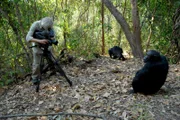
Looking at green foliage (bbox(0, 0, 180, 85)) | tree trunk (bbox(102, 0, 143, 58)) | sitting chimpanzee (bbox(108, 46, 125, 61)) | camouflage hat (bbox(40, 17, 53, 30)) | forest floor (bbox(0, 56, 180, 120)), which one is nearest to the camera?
forest floor (bbox(0, 56, 180, 120))

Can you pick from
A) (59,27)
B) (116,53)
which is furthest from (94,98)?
(59,27)

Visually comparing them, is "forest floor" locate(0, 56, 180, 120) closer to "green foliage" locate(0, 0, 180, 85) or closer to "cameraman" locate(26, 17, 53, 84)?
"cameraman" locate(26, 17, 53, 84)

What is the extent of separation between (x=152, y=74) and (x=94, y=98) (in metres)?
1.21

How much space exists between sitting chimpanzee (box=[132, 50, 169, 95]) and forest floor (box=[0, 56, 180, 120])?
165mm

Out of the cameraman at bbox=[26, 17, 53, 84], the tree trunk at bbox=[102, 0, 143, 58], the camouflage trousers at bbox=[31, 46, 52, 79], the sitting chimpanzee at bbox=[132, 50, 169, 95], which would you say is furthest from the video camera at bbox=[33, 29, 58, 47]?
the tree trunk at bbox=[102, 0, 143, 58]

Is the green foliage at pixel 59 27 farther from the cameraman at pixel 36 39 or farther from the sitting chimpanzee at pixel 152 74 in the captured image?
the sitting chimpanzee at pixel 152 74

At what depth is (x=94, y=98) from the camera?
4680 mm

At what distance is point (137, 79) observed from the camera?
15.1 ft

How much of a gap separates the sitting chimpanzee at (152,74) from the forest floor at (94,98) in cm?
17

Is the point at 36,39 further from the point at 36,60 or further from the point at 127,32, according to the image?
the point at 127,32

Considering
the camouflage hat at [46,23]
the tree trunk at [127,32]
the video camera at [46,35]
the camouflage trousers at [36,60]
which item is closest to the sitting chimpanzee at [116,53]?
the tree trunk at [127,32]

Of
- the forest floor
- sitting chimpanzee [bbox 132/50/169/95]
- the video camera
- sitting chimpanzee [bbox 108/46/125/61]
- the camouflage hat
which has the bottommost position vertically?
sitting chimpanzee [bbox 108/46/125/61]

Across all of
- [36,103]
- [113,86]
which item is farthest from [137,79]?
[36,103]

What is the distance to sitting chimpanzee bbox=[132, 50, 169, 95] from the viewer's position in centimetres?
442
